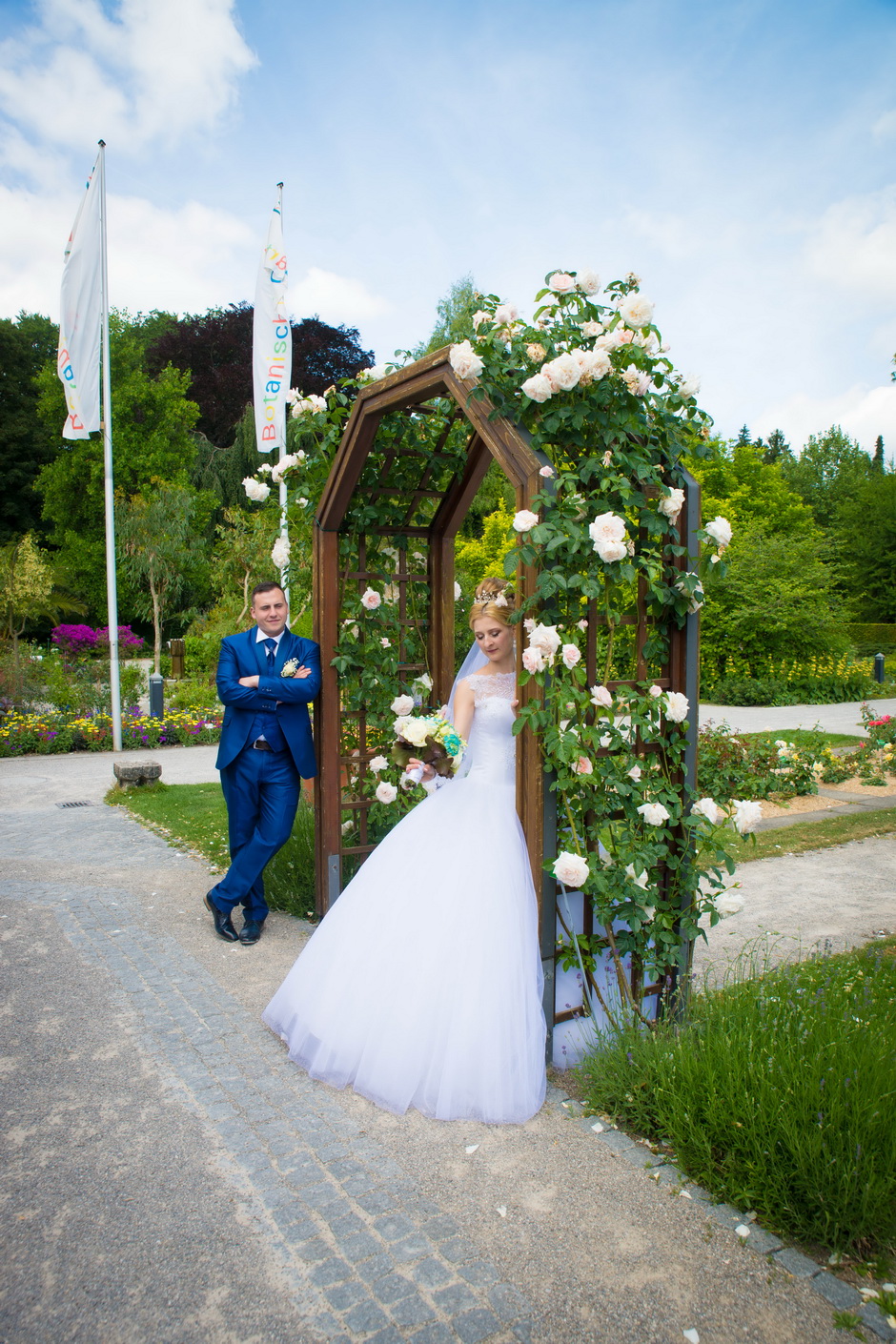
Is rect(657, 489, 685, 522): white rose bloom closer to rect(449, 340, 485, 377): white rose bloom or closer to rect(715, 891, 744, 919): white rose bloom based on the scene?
rect(449, 340, 485, 377): white rose bloom

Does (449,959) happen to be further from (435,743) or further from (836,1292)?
(836,1292)

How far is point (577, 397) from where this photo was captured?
9.70ft

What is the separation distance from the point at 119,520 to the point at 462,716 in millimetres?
20266

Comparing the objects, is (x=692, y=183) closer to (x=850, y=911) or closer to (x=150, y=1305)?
(x=850, y=911)

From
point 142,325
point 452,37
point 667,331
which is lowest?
point 667,331

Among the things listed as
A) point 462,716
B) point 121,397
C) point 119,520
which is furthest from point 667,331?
point 121,397

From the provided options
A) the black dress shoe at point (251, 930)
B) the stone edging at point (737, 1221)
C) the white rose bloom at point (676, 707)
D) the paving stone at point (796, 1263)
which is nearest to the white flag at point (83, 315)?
the black dress shoe at point (251, 930)

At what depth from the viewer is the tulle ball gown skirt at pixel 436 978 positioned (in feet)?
9.05

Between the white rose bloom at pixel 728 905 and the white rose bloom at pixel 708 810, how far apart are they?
0.28 metres

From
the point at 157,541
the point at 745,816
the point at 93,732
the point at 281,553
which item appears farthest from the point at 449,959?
the point at 157,541

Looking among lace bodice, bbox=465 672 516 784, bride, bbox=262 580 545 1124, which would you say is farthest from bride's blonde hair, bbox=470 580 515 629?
lace bodice, bbox=465 672 516 784

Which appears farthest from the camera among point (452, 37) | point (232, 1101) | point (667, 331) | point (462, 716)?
point (452, 37)

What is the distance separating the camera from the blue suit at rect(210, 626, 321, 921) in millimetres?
4328

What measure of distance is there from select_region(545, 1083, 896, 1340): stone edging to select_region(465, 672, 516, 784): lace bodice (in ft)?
4.00
